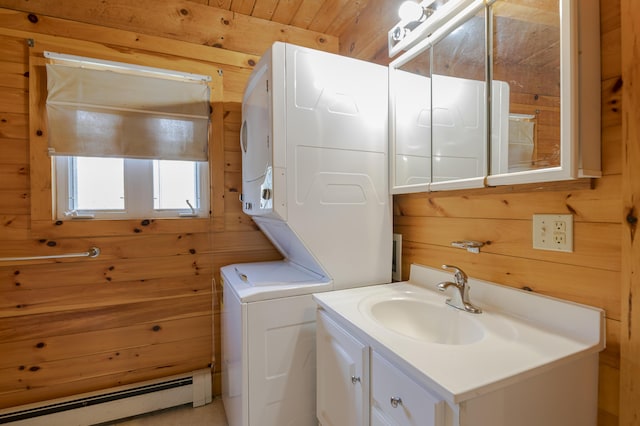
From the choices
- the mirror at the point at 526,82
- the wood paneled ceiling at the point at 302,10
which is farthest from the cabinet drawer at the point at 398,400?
the wood paneled ceiling at the point at 302,10

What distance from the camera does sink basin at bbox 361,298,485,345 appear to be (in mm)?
1087

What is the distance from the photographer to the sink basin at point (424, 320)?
1087 millimetres

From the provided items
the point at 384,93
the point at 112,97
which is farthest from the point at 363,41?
the point at 112,97

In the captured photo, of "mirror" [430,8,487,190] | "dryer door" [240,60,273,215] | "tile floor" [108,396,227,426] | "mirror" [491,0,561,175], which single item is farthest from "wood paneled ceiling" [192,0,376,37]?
"tile floor" [108,396,227,426]

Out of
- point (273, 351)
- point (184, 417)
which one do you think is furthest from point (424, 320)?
point (184, 417)

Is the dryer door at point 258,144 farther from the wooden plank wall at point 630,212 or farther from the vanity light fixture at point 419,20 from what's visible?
the wooden plank wall at point 630,212

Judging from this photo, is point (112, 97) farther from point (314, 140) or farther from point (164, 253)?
point (314, 140)

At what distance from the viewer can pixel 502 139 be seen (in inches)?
42.1

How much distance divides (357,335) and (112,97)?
1.87 metres

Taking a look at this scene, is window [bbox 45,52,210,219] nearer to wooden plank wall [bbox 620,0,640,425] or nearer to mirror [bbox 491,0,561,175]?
mirror [bbox 491,0,561,175]

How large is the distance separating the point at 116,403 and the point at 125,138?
5.07 ft

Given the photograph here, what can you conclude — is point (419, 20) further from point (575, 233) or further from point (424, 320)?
point (424, 320)

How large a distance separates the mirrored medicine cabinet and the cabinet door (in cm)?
73

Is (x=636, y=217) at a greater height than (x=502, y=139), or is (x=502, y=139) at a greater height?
(x=502, y=139)
